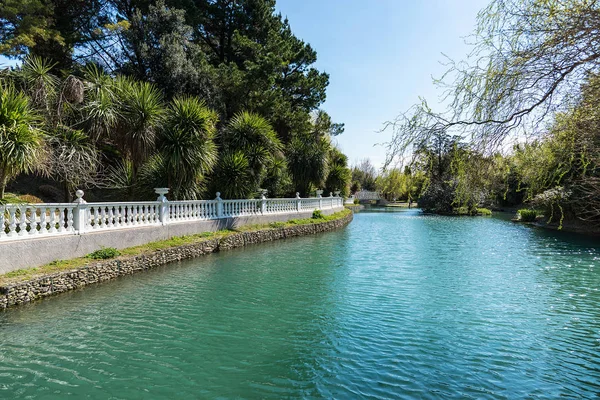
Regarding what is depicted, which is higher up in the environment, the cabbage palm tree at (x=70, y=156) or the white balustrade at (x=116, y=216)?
the cabbage palm tree at (x=70, y=156)

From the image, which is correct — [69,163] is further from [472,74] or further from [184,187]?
[472,74]

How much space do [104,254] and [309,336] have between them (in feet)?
19.0

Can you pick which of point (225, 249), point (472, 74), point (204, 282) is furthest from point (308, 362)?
point (225, 249)

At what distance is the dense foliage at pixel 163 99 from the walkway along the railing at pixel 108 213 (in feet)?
2.98

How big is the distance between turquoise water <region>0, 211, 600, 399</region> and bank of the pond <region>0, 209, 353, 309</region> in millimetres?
278

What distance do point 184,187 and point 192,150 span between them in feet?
5.62

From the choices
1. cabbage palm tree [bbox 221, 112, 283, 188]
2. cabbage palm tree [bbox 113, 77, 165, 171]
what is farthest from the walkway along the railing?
cabbage palm tree [bbox 113, 77, 165, 171]

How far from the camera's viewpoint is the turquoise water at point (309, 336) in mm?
4426

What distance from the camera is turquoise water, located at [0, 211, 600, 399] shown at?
443cm

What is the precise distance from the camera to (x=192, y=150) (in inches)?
511

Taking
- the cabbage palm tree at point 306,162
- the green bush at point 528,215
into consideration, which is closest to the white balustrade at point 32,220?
the cabbage palm tree at point 306,162

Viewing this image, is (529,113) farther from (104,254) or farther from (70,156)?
(70,156)

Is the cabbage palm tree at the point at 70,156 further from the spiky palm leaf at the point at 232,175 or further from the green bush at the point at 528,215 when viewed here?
the green bush at the point at 528,215

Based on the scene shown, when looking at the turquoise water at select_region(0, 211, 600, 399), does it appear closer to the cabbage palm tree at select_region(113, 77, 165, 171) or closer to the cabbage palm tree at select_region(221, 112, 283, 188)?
the cabbage palm tree at select_region(113, 77, 165, 171)
